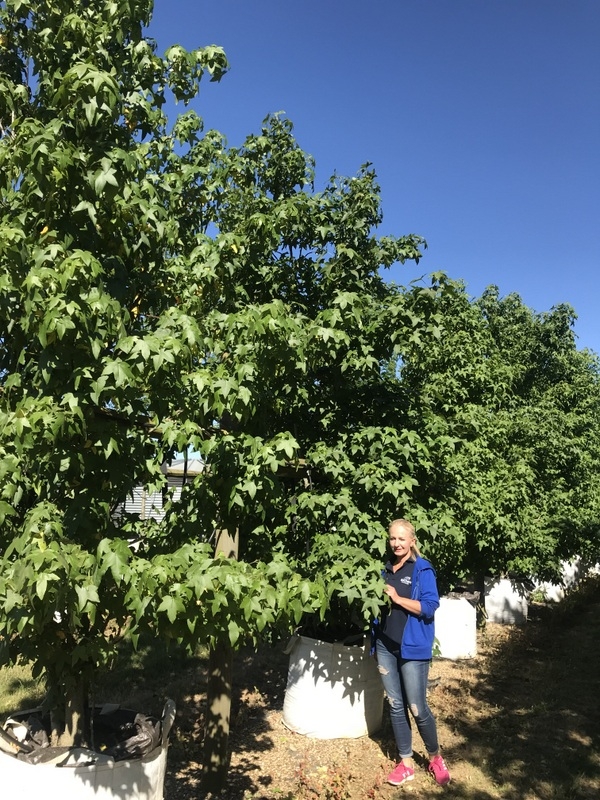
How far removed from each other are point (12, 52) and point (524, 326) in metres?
12.7

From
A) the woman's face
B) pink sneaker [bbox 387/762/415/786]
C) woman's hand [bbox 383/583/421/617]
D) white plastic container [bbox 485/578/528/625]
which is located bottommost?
pink sneaker [bbox 387/762/415/786]

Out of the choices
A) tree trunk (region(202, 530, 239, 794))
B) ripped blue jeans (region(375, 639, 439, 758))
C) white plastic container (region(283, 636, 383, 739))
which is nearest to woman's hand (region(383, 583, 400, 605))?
ripped blue jeans (region(375, 639, 439, 758))

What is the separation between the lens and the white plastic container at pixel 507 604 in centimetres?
1080

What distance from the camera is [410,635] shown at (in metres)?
4.33

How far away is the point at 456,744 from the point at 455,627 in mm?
3052

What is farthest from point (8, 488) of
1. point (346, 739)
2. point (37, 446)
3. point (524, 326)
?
point (524, 326)

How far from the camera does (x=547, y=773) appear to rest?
4605mm

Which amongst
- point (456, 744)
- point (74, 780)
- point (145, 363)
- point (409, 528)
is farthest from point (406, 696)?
point (145, 363)

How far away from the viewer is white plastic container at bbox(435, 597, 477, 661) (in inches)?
318

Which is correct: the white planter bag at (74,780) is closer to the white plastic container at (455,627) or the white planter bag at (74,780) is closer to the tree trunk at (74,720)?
the tree trunk at (74,720)

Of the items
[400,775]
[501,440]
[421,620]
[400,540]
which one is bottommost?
[400,775]

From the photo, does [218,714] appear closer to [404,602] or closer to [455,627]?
[404,602]

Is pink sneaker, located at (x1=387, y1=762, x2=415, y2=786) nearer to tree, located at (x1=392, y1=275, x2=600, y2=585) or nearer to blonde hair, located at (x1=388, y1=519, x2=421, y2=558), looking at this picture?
blonde hair, located at (x1=388, y1=519, x2=421, y2=558)

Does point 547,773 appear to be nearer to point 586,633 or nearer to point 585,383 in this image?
point 586,633
